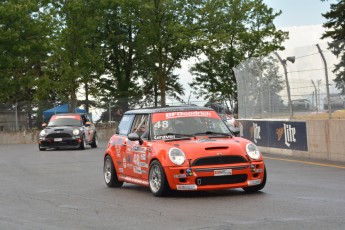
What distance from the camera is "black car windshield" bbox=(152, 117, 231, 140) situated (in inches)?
531

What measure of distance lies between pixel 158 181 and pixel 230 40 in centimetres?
6315

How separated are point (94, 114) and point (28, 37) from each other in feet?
30.5

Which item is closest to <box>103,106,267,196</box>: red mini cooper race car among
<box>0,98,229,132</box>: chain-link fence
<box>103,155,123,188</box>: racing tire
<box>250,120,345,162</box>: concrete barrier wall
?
<box>103,155,123,188</box>: racing tire

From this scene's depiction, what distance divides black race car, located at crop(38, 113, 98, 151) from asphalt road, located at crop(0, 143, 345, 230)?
15.8 meters

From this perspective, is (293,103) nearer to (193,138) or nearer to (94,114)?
(193,138)

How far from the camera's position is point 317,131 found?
72.5 feet

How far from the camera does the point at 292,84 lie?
23.0 metres

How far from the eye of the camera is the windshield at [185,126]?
13.5 meters

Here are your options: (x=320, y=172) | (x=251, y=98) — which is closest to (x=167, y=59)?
(x=251, y=98)

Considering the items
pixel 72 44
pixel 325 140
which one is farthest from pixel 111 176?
pixel 72 44

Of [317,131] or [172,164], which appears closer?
[172,164]

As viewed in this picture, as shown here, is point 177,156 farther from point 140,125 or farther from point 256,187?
point 140,125

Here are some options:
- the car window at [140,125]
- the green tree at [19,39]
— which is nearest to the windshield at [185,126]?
the car window at [140,125]

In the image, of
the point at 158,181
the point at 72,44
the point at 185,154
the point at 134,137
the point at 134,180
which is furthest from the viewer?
the point at 72,44
